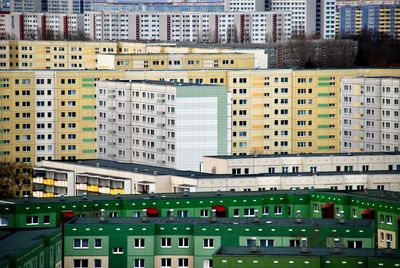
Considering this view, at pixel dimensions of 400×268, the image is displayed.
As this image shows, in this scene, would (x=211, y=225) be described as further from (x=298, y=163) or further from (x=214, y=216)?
(x=298, y=163)

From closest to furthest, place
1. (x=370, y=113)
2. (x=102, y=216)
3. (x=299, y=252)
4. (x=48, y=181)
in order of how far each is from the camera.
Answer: (x=299, y=252) < (x=102, y=216) < (x=48, y=181) < (x=370, y=113)

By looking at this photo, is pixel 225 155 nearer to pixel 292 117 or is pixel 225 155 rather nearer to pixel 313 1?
pixel 292 117

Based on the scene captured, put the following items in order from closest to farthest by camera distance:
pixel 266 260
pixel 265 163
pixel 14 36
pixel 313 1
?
pixel 266 260, pixel 265 163, pixel 14 36, pixel 313 1

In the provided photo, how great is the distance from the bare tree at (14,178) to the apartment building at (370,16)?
107 meters

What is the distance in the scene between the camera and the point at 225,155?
62469 mm

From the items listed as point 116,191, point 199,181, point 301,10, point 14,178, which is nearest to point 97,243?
point 199,181

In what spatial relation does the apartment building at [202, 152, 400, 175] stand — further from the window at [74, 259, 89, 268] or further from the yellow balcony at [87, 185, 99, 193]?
the window at [74, 259, 89, 268]

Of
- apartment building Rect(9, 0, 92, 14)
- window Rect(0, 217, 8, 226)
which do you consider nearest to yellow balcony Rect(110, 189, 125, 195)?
window Rect(0, 217, 8, 226)

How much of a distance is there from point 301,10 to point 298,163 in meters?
123

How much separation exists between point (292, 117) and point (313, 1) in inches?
4106

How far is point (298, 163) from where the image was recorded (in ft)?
197

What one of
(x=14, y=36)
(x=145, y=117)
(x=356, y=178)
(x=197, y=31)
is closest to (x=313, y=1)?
(x=197, y=31)

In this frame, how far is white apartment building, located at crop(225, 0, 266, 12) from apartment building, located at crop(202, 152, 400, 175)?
12190cm

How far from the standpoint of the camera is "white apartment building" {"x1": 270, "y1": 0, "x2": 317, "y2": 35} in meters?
179
